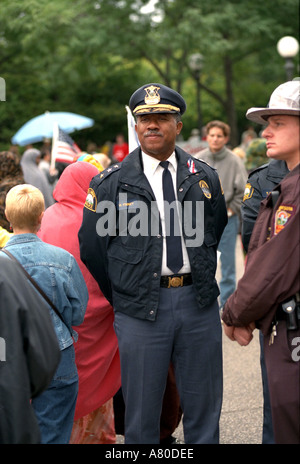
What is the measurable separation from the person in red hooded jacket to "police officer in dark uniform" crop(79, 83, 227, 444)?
1.83 feet

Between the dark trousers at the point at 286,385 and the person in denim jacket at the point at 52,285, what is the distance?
1223 millimetres

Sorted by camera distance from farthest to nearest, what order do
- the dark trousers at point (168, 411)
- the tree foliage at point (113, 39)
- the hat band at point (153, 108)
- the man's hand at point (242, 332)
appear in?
the tree foliage at point (113, 39) → the dark trousers at point (168, 411) → the hat band at point (153, 108) → the man's hand at point (242, 332)

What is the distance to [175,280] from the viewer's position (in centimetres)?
350

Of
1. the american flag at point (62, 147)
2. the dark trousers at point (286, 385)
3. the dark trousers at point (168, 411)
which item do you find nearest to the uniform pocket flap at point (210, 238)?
the dark trousers at point (286, 385)

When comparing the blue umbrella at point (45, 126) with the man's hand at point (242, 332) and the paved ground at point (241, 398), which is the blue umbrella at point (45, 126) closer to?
the paved ground at point (241, 398)

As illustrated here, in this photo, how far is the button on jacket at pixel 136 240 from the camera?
3461mm

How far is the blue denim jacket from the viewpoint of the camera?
11.5ft

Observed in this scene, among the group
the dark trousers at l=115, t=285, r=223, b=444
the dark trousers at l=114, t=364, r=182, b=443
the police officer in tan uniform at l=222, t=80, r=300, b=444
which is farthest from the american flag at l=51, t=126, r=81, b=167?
the police officer in tan uniform at l=222, t=80, r=300, b=444

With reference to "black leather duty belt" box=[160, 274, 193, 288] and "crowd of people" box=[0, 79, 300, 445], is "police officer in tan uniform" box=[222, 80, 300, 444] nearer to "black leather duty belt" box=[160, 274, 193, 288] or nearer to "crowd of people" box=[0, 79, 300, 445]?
"crowd of people" box=[0, 79, 300, 445]

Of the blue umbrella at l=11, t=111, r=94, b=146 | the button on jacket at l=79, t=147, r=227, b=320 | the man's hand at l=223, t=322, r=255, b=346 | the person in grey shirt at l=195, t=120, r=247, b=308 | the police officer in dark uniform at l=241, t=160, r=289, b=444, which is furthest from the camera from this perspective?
the blue umbrella at l=11, t=111, r=94, b=146

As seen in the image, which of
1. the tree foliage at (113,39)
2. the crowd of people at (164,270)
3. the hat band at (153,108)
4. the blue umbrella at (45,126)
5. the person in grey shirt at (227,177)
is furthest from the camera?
the tree foliage at (113,39)

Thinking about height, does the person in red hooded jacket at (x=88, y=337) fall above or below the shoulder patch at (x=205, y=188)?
below

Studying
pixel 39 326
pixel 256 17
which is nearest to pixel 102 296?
pixel 39 326

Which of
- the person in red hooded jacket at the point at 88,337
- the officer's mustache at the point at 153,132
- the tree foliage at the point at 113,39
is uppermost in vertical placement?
the tree foliage at the point at 113,39
